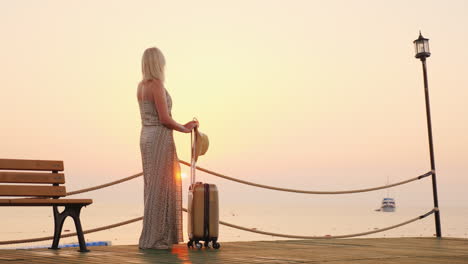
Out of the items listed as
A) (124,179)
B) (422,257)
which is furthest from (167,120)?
(422,257)

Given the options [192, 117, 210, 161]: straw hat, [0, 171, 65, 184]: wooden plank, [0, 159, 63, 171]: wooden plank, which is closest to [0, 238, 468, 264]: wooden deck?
[0, 171, 65, 184]: wooden plank

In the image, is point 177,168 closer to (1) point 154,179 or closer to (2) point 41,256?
(1) point 154,179

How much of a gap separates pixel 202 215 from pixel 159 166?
660mm

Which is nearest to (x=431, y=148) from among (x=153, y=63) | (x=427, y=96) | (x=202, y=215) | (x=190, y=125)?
(x=427, y=96)

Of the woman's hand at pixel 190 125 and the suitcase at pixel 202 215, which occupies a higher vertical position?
the woman's hand at pixel 190 125

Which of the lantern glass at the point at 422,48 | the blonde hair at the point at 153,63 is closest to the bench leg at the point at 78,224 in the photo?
the blonde hair at the point at 153,63

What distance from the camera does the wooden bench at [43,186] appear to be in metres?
6.43

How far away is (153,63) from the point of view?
6.88 meters

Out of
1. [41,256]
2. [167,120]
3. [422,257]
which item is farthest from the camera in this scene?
[167,120]

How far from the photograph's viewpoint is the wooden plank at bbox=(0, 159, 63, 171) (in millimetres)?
6672

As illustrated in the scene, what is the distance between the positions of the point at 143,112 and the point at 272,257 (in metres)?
2.06

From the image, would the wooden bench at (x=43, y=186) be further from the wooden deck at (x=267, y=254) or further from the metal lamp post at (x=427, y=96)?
the metal lamp post at (x=427, y=96)

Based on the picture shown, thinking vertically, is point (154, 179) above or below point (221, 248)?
above

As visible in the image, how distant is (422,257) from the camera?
250 inches
